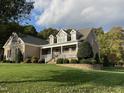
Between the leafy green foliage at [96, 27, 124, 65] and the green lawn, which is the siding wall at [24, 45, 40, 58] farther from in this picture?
the green lawn

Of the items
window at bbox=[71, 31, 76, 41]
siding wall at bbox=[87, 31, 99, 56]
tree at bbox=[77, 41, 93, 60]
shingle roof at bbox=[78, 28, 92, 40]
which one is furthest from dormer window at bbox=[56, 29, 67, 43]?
tree at bbox=[77, 41, 93, 60]

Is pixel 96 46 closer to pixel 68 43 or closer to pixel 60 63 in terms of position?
pixel 68 43

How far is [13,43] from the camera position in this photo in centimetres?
6331

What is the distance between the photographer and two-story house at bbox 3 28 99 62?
58.8 metres

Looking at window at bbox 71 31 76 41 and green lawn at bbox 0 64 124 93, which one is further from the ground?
window at bbox 71 31 76 41

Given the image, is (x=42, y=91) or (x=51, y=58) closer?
(x=42, y=91)

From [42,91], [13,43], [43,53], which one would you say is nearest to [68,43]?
[43,53]

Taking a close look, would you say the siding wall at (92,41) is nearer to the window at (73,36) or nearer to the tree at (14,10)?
the window at (73,36)

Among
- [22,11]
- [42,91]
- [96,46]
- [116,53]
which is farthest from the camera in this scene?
[116,53]

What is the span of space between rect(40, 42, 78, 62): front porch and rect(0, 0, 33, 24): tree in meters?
30.0

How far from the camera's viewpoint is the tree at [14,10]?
24.4 metres

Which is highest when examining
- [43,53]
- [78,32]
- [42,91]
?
[78,32]

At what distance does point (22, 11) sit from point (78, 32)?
3518 centimetres

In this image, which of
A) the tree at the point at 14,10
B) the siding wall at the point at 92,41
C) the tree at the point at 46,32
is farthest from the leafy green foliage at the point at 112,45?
the tree at the point at 14,10
